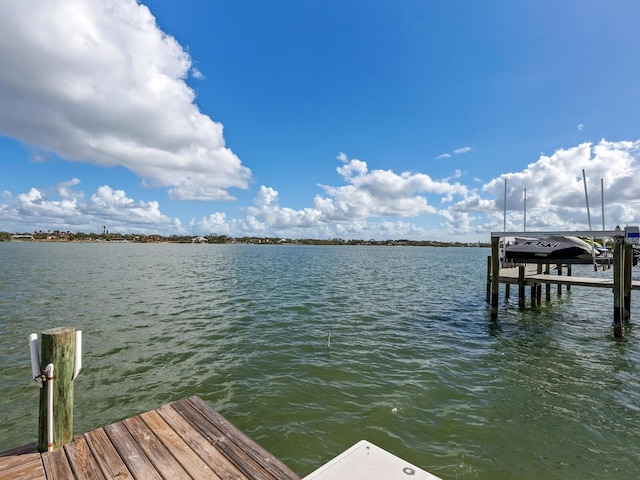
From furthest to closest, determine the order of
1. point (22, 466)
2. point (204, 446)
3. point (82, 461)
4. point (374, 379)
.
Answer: point (374, 379) → point (204, 446) → point (82, 461) → point (22, 466)

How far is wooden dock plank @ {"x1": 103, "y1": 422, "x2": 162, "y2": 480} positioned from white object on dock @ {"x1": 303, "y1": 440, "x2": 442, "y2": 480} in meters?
2.12

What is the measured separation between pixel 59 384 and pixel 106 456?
45.4 inches

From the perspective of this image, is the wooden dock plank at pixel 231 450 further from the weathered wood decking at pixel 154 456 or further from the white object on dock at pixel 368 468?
the white object on dock at pixel 368 468

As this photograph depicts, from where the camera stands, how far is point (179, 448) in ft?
14.4

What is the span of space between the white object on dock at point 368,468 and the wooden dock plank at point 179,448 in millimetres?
1561

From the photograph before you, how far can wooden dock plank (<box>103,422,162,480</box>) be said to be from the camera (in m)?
3.90

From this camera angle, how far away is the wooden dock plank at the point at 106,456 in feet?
12.8

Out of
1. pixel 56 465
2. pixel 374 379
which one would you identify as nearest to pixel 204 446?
pixel 56 465

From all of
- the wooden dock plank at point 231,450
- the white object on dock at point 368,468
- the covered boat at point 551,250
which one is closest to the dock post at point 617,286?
the covered boat at point 551,250

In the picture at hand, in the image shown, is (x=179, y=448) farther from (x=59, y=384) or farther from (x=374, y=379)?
(x=374, y=379)

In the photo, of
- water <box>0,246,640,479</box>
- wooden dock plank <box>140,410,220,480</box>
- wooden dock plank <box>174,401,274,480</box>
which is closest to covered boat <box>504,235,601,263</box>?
water <box>0,246,640,479</box>

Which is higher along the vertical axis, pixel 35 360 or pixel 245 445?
pixel 35 360

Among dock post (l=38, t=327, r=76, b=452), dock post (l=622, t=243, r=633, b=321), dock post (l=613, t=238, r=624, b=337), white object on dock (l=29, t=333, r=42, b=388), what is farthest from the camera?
dock post (l=622, t=243, r=633, b=321)

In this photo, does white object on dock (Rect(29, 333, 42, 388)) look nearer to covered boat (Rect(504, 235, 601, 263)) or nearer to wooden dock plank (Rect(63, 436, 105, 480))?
wooden dock plank (Rect(63, 436, 105, 480))
